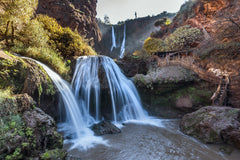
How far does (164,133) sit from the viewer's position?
586 cm

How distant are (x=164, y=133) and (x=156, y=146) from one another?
5.04 feet

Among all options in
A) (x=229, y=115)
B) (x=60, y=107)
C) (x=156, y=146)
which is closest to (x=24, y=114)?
(x=60, y=107)

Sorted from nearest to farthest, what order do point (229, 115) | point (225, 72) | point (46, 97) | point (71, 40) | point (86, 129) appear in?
1. point (229, 115)
2. point (46, 97)
3. point (86, 129)
4. point (225, 72)
5. point (71, 40)

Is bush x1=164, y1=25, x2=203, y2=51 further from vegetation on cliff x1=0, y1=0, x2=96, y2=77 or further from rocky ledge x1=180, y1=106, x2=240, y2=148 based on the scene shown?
vegetation on cliff x1=0, y1=0, x2=96, y2=77

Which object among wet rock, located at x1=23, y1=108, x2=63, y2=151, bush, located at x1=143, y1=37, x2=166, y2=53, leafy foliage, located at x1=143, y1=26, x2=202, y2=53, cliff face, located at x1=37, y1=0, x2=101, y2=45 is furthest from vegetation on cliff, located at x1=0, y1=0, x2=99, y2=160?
leafy foliage, located at x1=143, y1=26, x2=202, y2=53

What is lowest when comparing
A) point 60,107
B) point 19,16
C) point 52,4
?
point 60,107

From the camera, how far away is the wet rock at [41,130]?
10.9 ft

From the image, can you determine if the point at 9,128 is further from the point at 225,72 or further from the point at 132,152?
the point at 225,72

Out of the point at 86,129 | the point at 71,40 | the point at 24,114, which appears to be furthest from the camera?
the point at 71,40

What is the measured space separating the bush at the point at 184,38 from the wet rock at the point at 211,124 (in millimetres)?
13710

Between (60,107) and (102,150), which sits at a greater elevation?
(60,107)

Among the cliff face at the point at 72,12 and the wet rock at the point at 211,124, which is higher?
the cliff face at the point at 72,12

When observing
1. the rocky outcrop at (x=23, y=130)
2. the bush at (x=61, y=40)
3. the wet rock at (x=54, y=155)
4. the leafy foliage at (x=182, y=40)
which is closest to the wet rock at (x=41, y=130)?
the rocky outcrop at (x=23, y=130)

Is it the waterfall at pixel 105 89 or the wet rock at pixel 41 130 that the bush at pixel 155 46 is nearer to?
the waterfall at pixel 105 89
